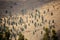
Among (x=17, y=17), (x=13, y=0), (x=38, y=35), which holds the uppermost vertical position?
(x=13, y=0)

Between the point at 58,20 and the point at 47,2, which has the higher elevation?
the point at 47,2

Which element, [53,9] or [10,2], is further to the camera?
[10,2]

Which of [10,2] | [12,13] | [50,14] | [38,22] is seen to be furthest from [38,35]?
[10,2]

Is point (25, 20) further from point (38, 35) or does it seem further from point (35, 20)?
point (38, 35)

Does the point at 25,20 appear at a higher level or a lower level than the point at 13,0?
lower

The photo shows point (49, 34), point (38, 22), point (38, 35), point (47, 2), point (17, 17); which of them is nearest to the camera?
point (49, 34)

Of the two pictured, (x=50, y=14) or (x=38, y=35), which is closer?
(x=38, y=35)

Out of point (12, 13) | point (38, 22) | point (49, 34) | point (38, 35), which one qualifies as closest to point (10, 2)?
point (12, 13)

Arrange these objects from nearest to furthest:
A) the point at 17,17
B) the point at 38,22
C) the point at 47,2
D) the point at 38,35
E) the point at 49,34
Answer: the point at 49,34
the point at 38,35
the point at 38,22
the point at 17,17
the point at 47,2

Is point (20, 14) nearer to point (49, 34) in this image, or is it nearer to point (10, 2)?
point (10, 2)
